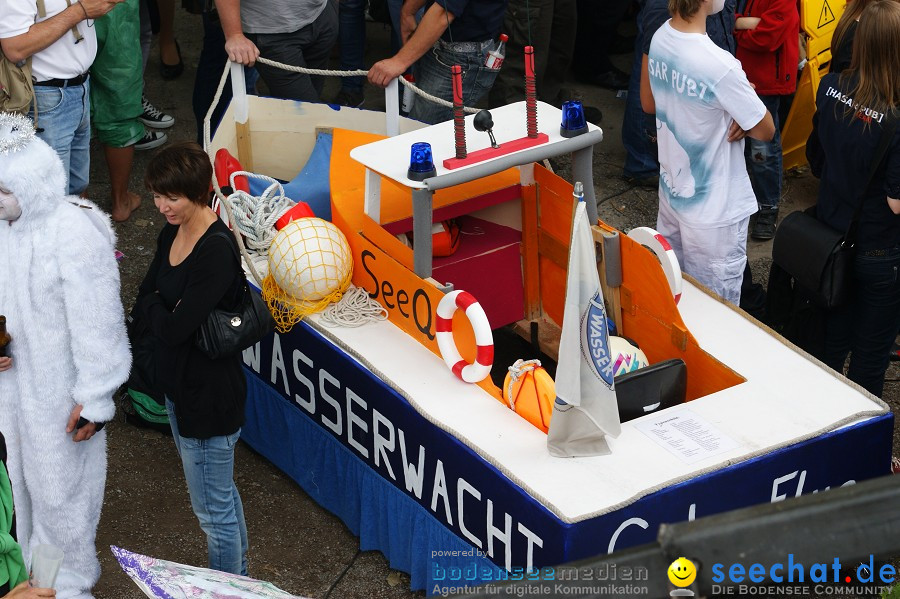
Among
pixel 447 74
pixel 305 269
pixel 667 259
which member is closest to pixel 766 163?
pixel 447 74

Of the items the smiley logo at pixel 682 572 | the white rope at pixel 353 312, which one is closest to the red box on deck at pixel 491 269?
the white rope at pixel 353 312

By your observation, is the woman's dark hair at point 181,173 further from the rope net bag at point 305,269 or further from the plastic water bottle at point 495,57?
the plastic water bottle at point 495,57

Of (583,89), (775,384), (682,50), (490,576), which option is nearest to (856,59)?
(682,50)

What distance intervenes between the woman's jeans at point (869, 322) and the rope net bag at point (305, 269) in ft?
6.66

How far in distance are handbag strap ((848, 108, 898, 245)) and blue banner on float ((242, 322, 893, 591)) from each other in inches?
35.2

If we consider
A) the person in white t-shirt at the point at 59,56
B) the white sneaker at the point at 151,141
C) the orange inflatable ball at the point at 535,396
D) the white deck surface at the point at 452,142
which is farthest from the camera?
the white sneaker at the point at 151,141

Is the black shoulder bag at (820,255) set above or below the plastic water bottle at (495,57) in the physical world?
below

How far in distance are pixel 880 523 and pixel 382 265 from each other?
3433 mm

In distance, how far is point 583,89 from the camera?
835 centimetres

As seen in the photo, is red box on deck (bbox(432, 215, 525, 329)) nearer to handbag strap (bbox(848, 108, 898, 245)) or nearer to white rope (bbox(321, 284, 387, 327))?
white rope (bbox(321, 284, 387, 327))

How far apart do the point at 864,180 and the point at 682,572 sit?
351cm

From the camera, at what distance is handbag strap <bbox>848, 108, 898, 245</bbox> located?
4.14 meters

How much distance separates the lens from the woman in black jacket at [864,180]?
4.14 metres

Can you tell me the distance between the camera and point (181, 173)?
346 centimetres
